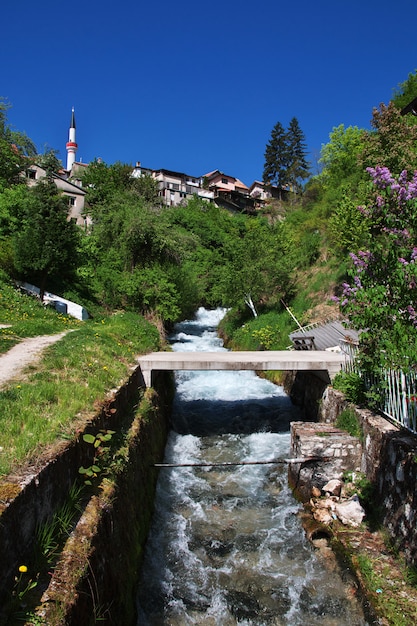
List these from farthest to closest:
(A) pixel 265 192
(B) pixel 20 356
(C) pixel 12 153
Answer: (A) pixel 265 192, (C) pixel 12 153, (B) pixel 20 356

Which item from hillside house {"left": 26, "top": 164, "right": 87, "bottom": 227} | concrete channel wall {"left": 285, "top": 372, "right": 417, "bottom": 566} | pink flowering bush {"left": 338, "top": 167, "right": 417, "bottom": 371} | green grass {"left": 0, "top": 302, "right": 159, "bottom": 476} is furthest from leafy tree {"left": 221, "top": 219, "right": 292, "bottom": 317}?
hillside house {"left": 26, "top": 164, "right": 87, "bottom": 227}

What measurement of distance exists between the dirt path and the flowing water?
409cm

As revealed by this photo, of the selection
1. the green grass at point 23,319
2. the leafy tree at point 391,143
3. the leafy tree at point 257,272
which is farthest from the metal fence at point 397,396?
the leafy tree at point 257,272

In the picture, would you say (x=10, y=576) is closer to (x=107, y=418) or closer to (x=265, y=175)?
(x=107, y=418)

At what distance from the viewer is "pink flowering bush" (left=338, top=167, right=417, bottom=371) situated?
5.21 m

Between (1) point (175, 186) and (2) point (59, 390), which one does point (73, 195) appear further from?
(2) point (59, 390)

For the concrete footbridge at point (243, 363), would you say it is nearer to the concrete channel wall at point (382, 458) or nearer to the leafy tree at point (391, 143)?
the concrete channel wall at point (382, 458)

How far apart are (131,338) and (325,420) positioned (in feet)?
22.5

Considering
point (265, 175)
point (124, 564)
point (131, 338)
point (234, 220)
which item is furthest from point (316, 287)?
point (265, 175)

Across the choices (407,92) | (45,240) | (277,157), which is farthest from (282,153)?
(45,240)

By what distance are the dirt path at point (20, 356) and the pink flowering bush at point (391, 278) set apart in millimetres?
6173

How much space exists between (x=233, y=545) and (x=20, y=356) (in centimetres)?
613

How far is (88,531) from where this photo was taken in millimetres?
4828

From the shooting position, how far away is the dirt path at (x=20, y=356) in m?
7.94
